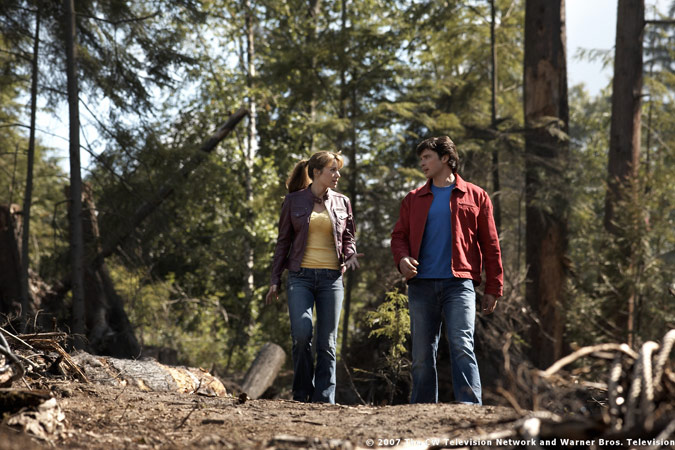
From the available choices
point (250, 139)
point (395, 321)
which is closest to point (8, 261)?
point (395, 321)

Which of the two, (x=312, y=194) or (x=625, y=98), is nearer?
(x=312, y=194)

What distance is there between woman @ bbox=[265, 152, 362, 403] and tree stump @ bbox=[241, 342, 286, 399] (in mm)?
4485

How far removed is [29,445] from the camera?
2795 millimetres

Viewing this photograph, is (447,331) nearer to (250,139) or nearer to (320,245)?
(320,245)

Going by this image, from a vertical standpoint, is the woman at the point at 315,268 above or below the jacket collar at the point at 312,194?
below

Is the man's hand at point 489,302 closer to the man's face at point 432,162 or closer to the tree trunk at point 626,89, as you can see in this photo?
the man's face at point 432,162

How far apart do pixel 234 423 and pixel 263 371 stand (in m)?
6.46

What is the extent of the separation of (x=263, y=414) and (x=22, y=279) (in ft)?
27.7

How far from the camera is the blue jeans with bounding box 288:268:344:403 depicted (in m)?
5.69

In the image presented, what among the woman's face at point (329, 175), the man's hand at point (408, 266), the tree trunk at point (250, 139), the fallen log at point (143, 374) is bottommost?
the fallen log at point (143, 374)

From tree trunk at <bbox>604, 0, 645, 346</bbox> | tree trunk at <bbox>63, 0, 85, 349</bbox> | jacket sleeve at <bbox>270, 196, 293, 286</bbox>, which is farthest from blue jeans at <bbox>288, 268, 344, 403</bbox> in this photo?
tree trunk at <bbox>604, 0, 645, 346</bbox>

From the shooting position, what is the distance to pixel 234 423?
13.2 ft

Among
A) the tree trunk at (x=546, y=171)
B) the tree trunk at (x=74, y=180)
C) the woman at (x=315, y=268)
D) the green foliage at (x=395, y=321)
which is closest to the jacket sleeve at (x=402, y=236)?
the woman at (x=315, y=268)

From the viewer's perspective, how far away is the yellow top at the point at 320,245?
5.74m
